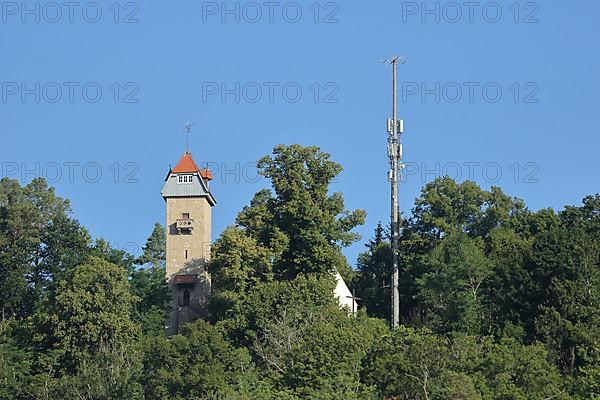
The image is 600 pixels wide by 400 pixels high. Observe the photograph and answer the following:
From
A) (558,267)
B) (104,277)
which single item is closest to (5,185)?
(104,277)

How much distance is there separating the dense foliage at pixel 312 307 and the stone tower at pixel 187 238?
1.75 meters

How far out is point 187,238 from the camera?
71438 millimetres

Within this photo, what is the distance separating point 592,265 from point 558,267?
1.47 meters

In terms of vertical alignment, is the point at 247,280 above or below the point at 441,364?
above

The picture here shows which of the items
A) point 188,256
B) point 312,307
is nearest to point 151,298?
point 188,256

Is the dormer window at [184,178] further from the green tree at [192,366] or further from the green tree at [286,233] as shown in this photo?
the green tree at [192,366]

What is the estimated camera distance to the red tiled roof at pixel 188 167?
240ft

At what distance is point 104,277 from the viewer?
204 feet

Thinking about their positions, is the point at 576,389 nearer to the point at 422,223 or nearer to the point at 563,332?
the point at 563,332

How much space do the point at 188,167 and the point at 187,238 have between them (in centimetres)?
429

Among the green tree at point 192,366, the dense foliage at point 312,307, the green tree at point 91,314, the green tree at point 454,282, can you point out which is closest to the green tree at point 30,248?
the dense foliage at point 312,307

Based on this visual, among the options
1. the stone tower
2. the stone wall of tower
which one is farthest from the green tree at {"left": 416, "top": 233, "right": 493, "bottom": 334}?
the stone tower

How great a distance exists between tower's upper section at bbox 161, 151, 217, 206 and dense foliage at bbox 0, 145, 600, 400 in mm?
3156

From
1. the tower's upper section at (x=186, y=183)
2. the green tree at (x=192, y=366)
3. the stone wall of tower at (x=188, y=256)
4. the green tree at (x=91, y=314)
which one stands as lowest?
the green tree at (x=192, y=366)
